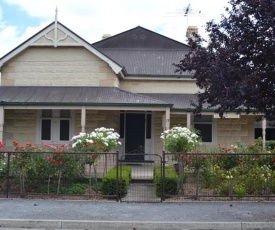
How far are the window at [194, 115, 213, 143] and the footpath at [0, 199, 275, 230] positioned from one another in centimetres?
873

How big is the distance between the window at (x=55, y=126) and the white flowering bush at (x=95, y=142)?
4.27 m

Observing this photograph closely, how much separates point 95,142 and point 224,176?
158 inches

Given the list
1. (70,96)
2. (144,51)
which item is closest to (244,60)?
(70,96)

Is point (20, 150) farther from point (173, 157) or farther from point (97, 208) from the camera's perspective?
point (173, 157)

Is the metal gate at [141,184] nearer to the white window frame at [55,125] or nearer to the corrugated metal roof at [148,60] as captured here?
the white window frame at [55,125]

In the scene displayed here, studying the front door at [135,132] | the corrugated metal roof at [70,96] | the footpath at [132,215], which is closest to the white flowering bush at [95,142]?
the footpath at [132,215]

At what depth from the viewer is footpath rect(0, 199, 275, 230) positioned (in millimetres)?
8453

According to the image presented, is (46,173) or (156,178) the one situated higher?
(46,173)

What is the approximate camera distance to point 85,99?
56.0 feet

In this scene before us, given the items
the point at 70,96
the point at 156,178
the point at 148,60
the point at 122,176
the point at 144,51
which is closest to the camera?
the point at 122,176

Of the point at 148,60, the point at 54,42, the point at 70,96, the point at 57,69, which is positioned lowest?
the point at 70,96

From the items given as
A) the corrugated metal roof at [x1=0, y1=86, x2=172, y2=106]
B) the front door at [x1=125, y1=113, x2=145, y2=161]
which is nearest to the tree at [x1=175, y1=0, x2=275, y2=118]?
the corrugated metal roof at [x1=0, y1=86, x2=172, y2=106]

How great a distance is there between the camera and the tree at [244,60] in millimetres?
7984

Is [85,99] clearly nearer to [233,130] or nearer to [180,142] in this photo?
[180,142]
